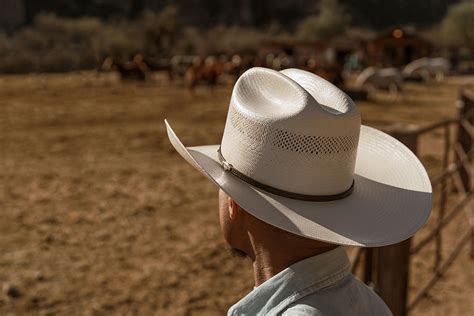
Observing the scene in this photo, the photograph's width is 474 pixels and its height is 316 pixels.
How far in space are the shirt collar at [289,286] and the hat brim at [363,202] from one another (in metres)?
0.06

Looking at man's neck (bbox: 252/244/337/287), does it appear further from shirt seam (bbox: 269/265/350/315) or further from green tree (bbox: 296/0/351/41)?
green tree (bbox: 296/0/351/41)

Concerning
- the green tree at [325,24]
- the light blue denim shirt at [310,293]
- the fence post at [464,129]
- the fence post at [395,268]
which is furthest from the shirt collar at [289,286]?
the green tree at [325,24]

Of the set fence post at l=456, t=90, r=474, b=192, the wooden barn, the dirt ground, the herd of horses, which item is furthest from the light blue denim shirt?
the wooden barn

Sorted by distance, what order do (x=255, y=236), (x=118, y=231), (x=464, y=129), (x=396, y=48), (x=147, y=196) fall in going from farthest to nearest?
(x=396, y=48) < (x=147, y=196) < (x=464, y=129) < (x=118, y=231) < (x=255, y=236)

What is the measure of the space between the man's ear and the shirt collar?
0.53 ft

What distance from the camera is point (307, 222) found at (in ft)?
3.51

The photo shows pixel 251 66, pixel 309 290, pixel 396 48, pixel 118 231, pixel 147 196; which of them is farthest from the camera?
pixel 396 48

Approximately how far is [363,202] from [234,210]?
293 millimetres

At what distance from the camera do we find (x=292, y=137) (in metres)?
1.10

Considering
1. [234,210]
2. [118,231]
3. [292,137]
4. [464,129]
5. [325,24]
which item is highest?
[292,137]

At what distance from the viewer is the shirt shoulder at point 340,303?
991 millimetres

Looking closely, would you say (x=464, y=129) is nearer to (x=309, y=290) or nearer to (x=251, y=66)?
(x=309, y=290)

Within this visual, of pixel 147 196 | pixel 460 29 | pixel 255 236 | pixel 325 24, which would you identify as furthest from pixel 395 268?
pixel 325 24

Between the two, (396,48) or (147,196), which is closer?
(147,196)
